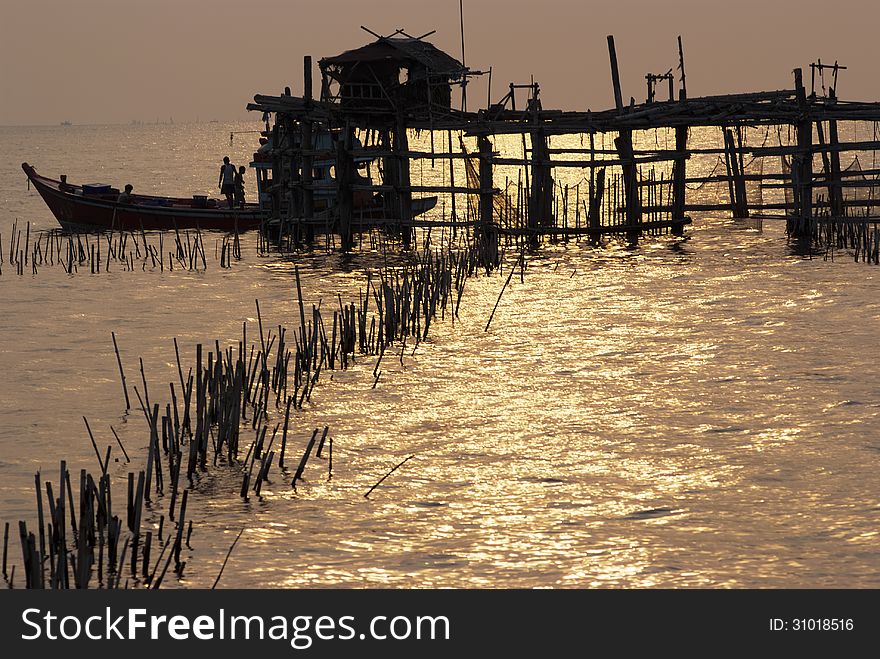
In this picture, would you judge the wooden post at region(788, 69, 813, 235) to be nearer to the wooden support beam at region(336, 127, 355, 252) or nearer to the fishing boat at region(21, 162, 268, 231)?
the wooden support beam at region(336, 127, 355, 252)

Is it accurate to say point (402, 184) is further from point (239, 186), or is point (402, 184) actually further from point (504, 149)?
point (239, 186)

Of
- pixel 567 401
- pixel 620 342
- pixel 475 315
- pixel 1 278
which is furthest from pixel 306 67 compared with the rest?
pixel 567 401

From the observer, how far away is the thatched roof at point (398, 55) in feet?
78.8

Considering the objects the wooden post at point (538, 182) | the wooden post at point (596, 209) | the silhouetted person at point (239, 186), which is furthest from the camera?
the silhouetted person at point (239, 186)

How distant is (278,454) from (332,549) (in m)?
1.97

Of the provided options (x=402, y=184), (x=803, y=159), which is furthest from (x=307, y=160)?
(x=803, y=159)

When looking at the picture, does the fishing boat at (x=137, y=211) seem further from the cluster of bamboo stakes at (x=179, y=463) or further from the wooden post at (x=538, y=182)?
the cluster of bamboo stakes at (x=179, y=463)

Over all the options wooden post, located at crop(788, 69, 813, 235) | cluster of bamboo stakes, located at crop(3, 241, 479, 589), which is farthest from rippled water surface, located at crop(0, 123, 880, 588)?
wooden post, located at crop(788, 69, 813, 235)

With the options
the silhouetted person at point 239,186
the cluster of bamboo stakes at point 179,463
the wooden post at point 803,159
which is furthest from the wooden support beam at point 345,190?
the cluster of bamboo stakes at point 179,463

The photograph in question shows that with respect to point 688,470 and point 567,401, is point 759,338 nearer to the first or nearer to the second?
point 567,401

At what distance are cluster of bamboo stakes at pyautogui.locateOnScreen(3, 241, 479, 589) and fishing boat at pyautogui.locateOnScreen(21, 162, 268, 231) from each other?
1549cm

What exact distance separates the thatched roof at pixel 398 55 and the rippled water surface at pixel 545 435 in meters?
8.16

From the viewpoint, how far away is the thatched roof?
24.0 metres
